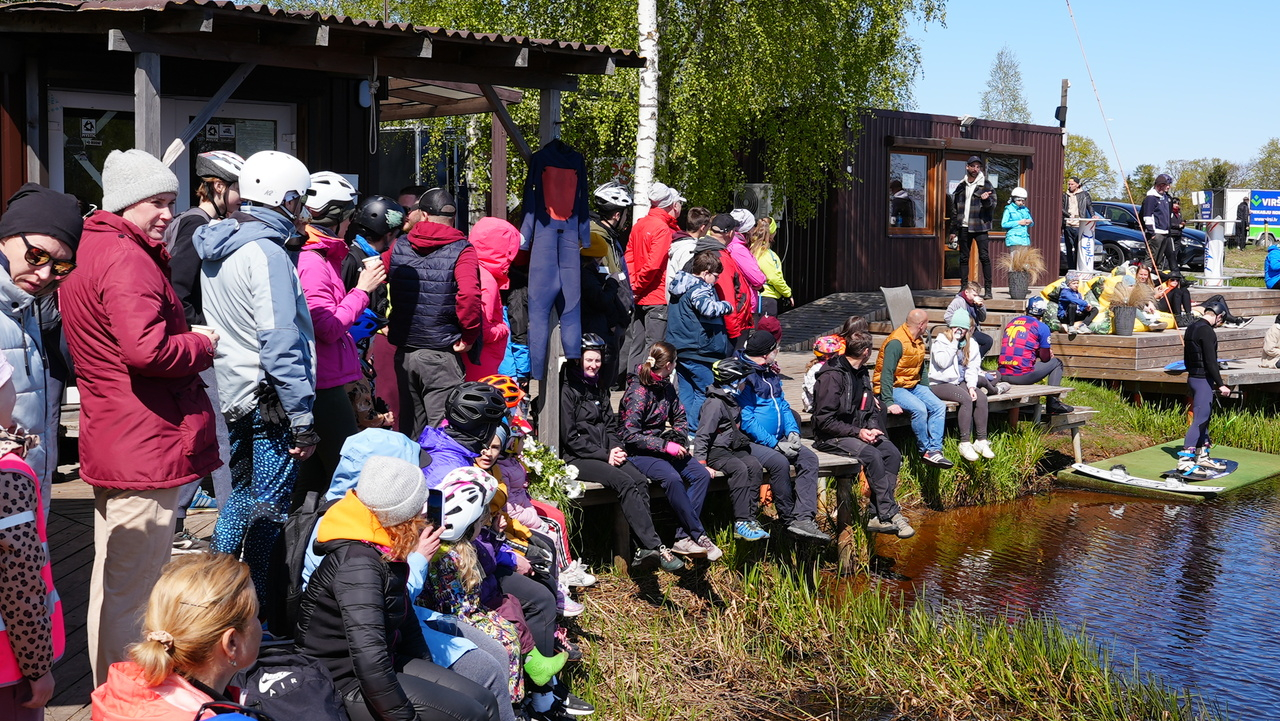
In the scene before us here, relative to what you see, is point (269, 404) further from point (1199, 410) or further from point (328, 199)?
point (1199, 410)

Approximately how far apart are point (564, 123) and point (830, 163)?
12.3 feet

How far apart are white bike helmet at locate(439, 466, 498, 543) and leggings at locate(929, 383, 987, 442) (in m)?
6.58

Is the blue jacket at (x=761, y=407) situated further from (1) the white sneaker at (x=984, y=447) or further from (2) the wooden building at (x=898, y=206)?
(2) the wooden building at (x=898, y=206)

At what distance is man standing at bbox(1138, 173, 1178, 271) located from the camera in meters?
19.2

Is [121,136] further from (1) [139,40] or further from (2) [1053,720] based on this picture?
(2) [1053,720]

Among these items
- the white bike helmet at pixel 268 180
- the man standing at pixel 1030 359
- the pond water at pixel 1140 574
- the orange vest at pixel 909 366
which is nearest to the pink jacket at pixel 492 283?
the white bike helmet at pixel 268 180

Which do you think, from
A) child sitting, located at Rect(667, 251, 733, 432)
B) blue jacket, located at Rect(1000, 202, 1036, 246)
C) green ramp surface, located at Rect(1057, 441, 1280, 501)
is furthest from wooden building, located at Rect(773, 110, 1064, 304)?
child sitting, located at Rect(667, 251, 733, 432)

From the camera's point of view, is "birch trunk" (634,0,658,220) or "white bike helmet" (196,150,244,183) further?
"birch trunk" (634,0,658,220)

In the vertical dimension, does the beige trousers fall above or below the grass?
above

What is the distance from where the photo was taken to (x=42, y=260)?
3695mm

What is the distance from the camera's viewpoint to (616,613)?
6.99 m

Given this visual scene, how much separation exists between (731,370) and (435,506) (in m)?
3.51

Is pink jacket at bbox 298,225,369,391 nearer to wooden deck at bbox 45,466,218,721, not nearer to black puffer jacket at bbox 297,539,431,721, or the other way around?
wooden deck at bbox 45,466,218,721

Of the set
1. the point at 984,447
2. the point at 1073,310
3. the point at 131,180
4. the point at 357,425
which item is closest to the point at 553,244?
the point at 357,425
